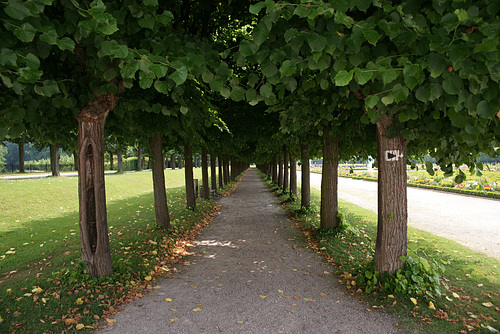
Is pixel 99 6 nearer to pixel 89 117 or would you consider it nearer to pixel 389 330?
pixel 89 117

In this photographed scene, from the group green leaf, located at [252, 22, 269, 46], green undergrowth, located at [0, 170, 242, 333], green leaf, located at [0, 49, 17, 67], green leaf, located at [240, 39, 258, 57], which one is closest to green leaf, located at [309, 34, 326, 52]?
green leaf, located at [252, 22, 269, 46]

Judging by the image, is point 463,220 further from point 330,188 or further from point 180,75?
point 180,75

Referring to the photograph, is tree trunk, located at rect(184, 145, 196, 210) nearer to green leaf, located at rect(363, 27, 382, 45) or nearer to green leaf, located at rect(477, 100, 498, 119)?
green leaf, located at rect(363, 27, 382, 45)

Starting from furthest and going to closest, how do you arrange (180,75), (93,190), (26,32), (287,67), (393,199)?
(93,190) < (393,199) < (287,67) < (180,75) < (26,32)

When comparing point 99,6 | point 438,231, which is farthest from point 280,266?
point 438,231

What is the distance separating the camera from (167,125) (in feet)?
20.3

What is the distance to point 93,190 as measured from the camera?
4727 millimetres

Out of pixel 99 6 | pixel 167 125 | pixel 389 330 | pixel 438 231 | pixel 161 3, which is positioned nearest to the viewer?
pixel 99 6

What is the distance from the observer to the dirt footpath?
3.59m

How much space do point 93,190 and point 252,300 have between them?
314 centimetres

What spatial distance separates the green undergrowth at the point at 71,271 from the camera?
3.71 metres

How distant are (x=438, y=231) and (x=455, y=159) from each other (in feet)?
18.6

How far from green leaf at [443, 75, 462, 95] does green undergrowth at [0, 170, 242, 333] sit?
456 cm

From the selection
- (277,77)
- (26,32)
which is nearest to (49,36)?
(26,32)
